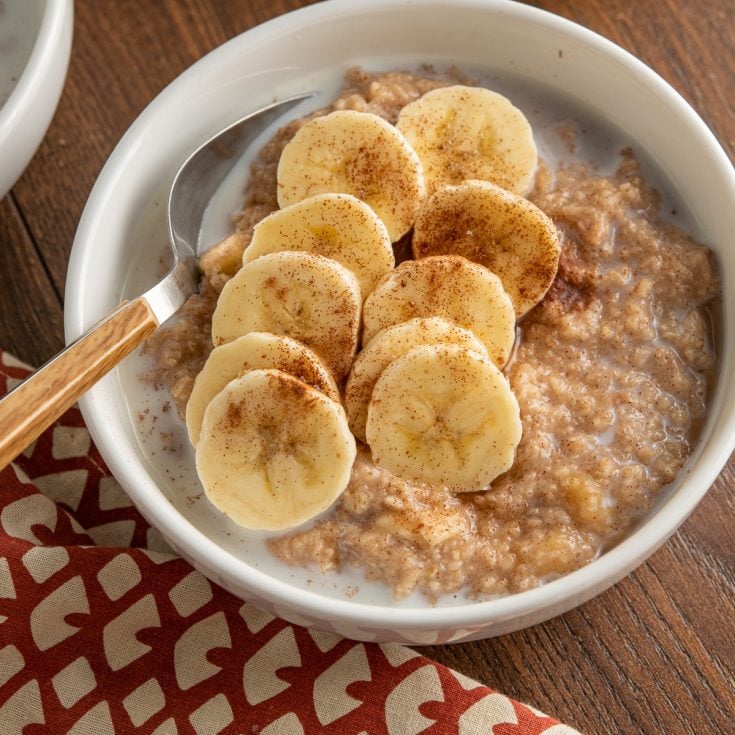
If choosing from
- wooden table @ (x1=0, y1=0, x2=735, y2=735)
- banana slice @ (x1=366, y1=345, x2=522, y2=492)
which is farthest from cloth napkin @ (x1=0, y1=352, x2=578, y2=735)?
banana slice @ (x1=366, y1=345, x2=522, y2=492)

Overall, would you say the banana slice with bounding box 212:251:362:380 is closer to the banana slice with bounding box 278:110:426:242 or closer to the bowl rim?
the banana slice with bounding box 278:110:426:242

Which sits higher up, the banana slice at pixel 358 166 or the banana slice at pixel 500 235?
the banana slice at pixel 358 166

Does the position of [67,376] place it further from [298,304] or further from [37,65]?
[37,65]

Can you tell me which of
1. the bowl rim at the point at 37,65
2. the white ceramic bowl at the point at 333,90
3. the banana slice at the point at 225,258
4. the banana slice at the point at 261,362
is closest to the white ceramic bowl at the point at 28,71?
the bowl rim at the point at 37,65

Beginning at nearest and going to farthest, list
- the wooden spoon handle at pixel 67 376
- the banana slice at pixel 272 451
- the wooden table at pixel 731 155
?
the wooden spoon handle at pixel 67 376 → the banana slice at pixel 272 451 → the wooden table at pixel 731 155

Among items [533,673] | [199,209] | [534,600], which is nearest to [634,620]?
[533,673]

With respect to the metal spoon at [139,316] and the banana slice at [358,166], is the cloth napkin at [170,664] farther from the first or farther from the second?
the banana slice at [358,166]

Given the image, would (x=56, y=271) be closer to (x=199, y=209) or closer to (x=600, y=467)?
(x=199, y=209)
